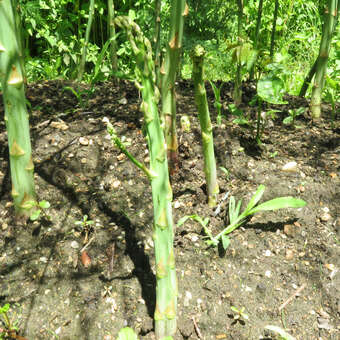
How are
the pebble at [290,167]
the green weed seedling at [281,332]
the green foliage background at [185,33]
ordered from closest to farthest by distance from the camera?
1. the green weed seedling at [281,332]
2. the pebble at [290,167]
3. the green foliage background at [185,33]

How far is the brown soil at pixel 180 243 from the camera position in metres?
1.30

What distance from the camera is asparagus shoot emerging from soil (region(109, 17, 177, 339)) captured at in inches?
39.6

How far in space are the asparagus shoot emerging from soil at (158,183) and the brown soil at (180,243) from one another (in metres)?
0.14

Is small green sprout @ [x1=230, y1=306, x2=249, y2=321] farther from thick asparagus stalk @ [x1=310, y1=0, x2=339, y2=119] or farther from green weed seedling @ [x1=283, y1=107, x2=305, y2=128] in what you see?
thick asparagus stalk @ [x1=310, y1=0, x2=339, y2=119]

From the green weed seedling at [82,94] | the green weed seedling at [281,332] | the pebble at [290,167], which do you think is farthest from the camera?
the green weed seedling at [82,94]

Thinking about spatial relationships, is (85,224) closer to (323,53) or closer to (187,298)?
(187,298)

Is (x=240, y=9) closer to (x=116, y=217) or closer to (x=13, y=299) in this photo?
(x=116, y=217)

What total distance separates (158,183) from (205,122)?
487mm

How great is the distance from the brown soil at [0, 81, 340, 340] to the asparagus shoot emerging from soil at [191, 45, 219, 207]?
0.09 meters

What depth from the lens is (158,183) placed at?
1.10m

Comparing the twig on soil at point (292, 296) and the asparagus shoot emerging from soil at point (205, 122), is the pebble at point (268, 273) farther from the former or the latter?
the asparagus shoot emerging from soil at point (205, 122)

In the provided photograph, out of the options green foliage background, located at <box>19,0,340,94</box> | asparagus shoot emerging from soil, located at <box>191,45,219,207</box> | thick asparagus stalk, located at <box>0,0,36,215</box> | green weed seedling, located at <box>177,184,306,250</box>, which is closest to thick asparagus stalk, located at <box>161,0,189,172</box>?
asparagus shoot emerging from soil, located at <box>191,45,219,207</box>

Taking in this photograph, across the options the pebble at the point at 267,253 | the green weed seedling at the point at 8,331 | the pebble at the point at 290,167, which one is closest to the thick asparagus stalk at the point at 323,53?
the pebble at the point at 290,167

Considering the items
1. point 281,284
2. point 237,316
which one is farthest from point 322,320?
point 237,316
